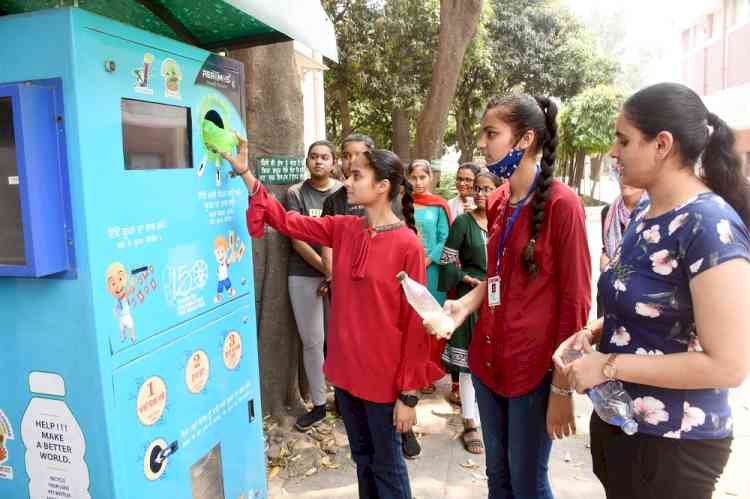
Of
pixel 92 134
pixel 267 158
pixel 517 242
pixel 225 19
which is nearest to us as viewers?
pixel 92 134

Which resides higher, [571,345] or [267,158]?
[267,158]

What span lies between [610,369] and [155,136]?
158 cm

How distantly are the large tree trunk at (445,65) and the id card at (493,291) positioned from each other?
525 centimetres

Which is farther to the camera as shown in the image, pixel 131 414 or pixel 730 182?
pixel 131 414

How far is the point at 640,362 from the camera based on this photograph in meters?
1.43

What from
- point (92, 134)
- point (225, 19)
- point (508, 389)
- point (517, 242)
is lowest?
point (508, 389)

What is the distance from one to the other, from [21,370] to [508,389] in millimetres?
1590

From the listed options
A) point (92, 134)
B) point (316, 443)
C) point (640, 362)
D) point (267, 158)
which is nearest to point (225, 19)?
point (92, 134)

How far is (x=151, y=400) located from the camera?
1.90 metres

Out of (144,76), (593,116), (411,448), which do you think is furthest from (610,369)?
(593,116)

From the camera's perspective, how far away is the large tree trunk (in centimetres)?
656

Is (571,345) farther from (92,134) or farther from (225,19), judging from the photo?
(225,19)

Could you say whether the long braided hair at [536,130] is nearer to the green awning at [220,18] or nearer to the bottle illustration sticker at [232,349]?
the green awning at [220,18]

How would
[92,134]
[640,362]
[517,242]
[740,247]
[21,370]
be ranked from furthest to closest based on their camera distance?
[517,242], [21,370], [92,134], [640,362], [740,247]
